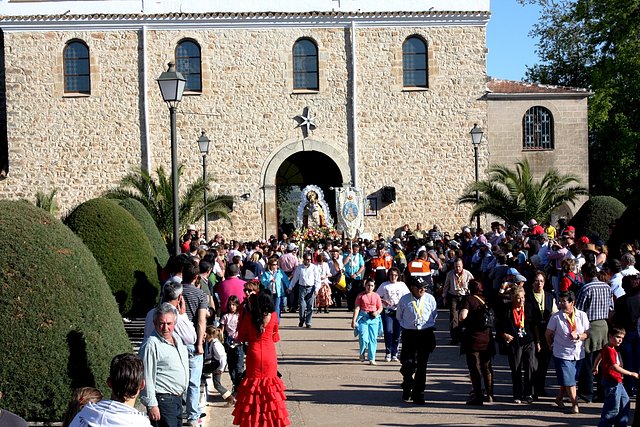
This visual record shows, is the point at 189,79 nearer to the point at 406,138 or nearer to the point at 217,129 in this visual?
the point at 217,129

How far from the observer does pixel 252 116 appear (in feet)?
114

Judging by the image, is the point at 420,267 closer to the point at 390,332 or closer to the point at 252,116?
the point at 390,332

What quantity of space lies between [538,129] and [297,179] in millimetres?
8087

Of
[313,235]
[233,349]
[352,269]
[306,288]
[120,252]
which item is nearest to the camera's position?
[233,349]

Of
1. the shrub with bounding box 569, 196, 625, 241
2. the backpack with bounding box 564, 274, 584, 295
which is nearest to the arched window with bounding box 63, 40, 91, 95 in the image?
the shrub with bounding box 569, 196, 625, 241

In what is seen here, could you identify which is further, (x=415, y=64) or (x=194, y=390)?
(x=415, y=64)

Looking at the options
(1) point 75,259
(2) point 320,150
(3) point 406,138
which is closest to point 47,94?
(2) point 320,150

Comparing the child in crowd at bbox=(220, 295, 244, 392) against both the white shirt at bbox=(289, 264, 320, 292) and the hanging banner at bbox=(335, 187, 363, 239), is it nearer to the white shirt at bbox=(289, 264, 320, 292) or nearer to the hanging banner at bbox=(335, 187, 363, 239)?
the white shirt at bbox=(289, 264, 320, 292)

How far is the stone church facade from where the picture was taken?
34.2 metres

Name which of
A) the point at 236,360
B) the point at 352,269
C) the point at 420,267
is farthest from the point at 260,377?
the point at 352,269

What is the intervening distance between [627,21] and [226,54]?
15.3 meters

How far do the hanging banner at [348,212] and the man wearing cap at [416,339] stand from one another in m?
19.3

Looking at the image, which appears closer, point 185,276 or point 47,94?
point 185,276

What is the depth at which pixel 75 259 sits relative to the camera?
9016 millimetres
